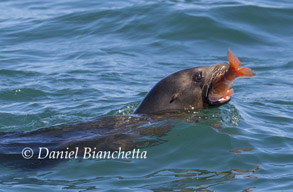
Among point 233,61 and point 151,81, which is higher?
point 233,61

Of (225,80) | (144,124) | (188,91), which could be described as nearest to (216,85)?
(225,80)

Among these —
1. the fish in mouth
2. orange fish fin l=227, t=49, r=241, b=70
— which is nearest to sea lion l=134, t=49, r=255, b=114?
A: the fish in mouth

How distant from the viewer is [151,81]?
1123 centimetres

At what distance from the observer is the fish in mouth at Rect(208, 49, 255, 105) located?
772 cm

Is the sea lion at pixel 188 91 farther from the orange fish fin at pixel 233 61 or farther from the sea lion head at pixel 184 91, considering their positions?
the orange fish fin at pixel 233 61

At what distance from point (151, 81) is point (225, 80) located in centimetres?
347

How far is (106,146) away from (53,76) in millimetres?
4524

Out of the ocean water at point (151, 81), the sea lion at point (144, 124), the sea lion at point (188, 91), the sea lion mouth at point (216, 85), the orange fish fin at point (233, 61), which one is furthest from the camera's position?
the sea lion at point (188, 91)

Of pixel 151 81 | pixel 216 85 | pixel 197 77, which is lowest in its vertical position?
pixel 151 81

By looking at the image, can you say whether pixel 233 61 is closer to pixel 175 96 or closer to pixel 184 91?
pixel 184 91

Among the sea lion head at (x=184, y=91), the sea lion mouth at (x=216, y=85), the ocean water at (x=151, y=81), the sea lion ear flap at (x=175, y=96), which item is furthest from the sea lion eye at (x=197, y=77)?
the ocean water at (x=151, y=81)

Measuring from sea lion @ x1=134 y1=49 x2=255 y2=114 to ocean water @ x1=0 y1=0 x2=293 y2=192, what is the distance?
310 mm

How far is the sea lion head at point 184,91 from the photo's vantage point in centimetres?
808

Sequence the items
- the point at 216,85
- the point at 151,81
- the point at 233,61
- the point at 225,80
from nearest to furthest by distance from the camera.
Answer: the point at 233,61, the point at 225,80, the point at 216,85, the point at 151,81
